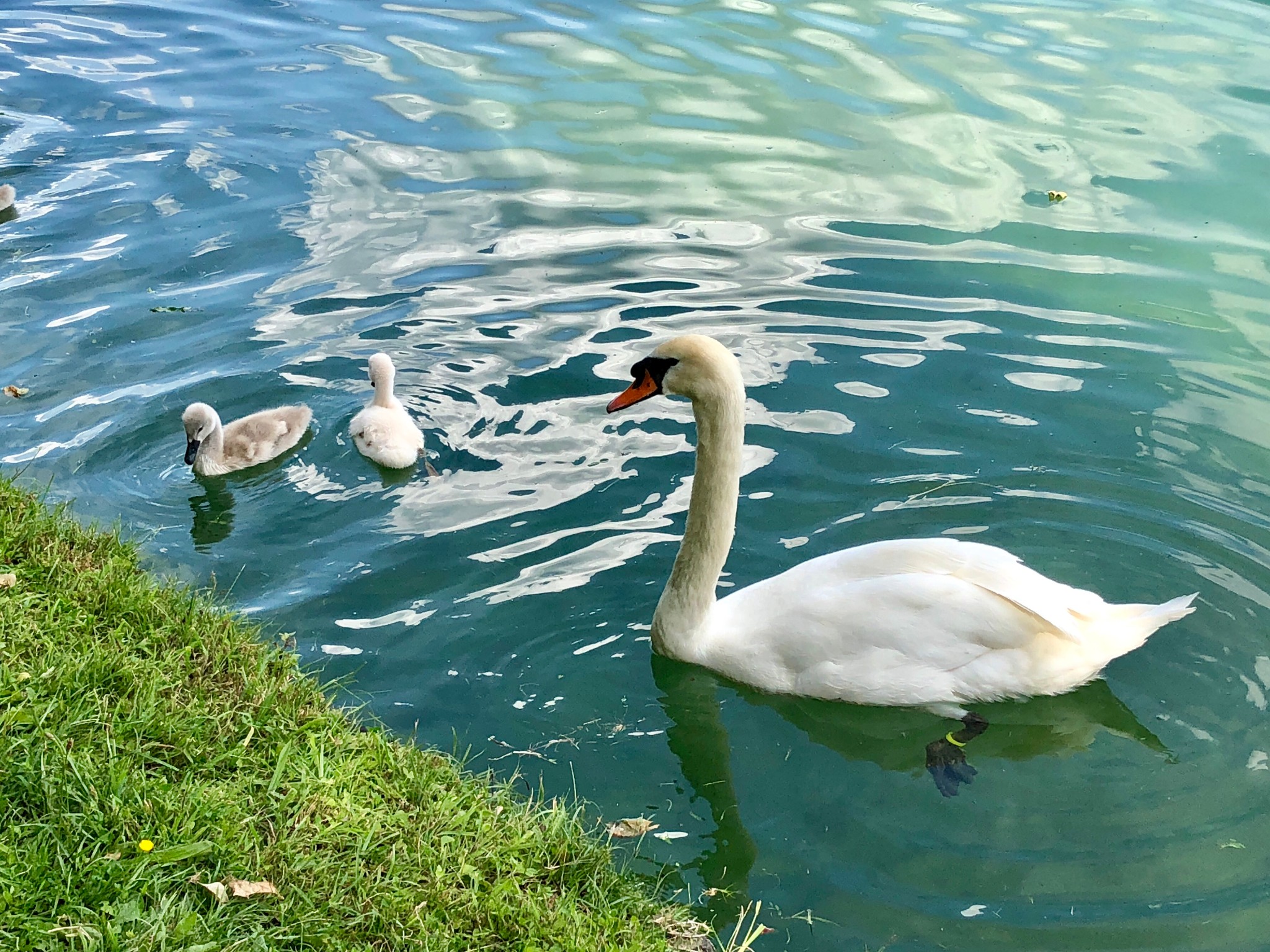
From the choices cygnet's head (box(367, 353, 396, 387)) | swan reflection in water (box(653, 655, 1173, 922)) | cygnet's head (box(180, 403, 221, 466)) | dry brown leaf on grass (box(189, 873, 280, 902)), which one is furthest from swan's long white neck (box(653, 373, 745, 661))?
cygnet's head (box(180, 403, 221, 466))

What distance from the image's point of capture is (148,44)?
43.4 ft

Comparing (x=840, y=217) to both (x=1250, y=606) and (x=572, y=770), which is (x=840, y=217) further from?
(x=572, y=770)

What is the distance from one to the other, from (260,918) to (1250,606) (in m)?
4.08

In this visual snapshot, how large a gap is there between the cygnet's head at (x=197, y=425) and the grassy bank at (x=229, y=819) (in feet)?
6.68

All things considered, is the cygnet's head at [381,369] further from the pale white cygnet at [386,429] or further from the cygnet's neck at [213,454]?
the cygnet's neck at [213,454]

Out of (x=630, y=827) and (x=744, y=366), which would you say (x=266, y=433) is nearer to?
(x=744, y=366)

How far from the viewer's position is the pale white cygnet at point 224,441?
21.4 feet

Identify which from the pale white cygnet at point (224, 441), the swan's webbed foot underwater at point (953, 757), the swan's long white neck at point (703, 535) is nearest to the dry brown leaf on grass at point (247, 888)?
the swan's long white neck at point (703, 535)

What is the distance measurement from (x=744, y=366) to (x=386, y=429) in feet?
6.81

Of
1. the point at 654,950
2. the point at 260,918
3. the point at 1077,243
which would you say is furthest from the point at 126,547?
the point at 1077,243

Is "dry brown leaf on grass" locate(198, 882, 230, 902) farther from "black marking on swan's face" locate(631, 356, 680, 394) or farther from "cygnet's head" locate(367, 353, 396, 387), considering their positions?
"cygnet's head" locate(367, 353, 396, 387)

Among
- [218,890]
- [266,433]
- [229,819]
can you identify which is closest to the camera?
[218,890]

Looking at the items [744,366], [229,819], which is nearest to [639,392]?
[229,819]

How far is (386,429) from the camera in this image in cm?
660
